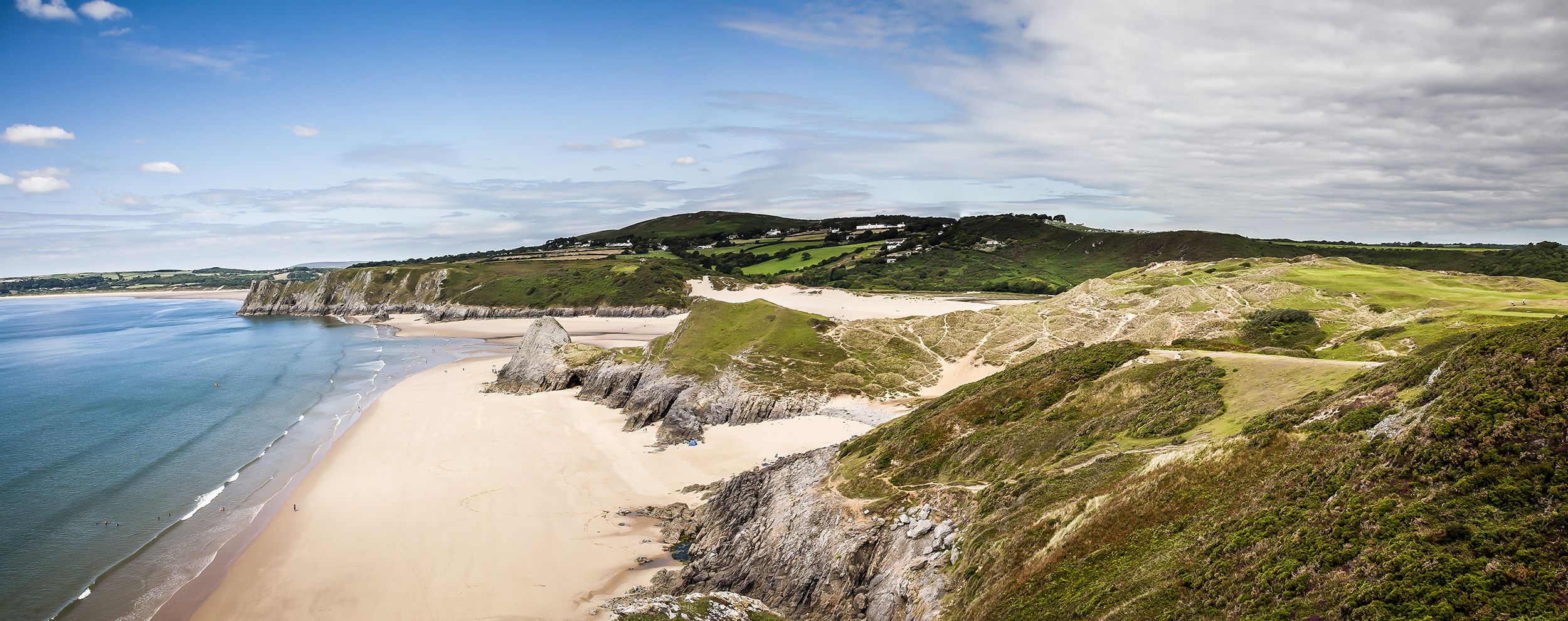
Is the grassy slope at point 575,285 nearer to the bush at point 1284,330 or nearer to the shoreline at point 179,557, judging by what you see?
the shoreline at point 179,557

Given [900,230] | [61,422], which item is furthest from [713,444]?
[900,230]

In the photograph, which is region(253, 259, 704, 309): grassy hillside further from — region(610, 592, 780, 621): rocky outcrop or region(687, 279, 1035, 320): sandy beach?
region(610, 592, 780, 621): rocky outcrop

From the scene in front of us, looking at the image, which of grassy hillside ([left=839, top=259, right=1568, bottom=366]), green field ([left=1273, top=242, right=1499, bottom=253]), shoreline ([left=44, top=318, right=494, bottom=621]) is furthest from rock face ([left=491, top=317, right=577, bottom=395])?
green field ([left=1273, top=242, right=1499, bottom=253])

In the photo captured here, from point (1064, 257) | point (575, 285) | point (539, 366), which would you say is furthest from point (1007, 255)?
point (539, 366)

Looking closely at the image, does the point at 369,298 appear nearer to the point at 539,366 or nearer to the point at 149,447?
the point at 539,366

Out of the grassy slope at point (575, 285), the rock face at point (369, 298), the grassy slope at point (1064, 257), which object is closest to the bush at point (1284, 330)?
the grassy slope at point (1064, 257)

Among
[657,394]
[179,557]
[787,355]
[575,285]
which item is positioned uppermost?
[575,285]
